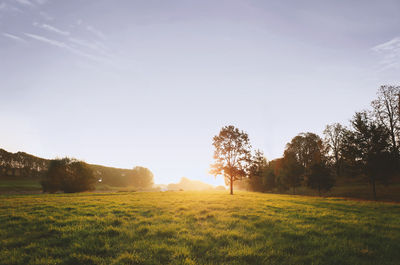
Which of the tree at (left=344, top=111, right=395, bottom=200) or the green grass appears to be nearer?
Result: the tree at (left=344, top=111, right=395, bottom=200)

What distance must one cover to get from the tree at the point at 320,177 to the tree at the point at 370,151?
1149 centimetres

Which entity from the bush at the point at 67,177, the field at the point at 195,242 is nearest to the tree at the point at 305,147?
the field at the point at 195,242

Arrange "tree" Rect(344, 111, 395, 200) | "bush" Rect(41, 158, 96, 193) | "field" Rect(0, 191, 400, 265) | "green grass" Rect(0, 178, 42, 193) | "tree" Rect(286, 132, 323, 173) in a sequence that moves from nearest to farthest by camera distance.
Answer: "field" Rect(0, 191, 400, 265), "tree" Rect(344, 111, 395, 200), "bush" Rect(41, 158, 96, 193), "green grass" Rect(0, 178, 42, 193), "tree" Rect(286, 132, 323, 173)

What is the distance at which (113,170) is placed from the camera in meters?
121

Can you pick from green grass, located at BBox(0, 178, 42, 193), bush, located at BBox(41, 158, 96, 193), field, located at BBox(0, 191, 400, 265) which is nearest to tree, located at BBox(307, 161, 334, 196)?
field, located at BBox(0, 191, 400, 265)

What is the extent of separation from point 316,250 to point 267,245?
62.1 inches

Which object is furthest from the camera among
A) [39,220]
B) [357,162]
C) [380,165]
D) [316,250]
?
[357,162]

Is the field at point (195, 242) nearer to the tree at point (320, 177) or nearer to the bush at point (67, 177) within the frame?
the tree at point (320, 177)

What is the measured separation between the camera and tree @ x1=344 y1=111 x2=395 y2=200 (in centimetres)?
2633

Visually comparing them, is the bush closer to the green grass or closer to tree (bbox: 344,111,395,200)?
the green grass

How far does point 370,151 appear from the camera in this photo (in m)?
27.1

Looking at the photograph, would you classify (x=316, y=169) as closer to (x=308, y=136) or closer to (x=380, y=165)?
(x=380, y=165)

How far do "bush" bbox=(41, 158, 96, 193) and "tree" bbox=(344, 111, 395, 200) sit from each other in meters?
61.0

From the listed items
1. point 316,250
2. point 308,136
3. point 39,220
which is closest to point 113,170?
point 308,136
